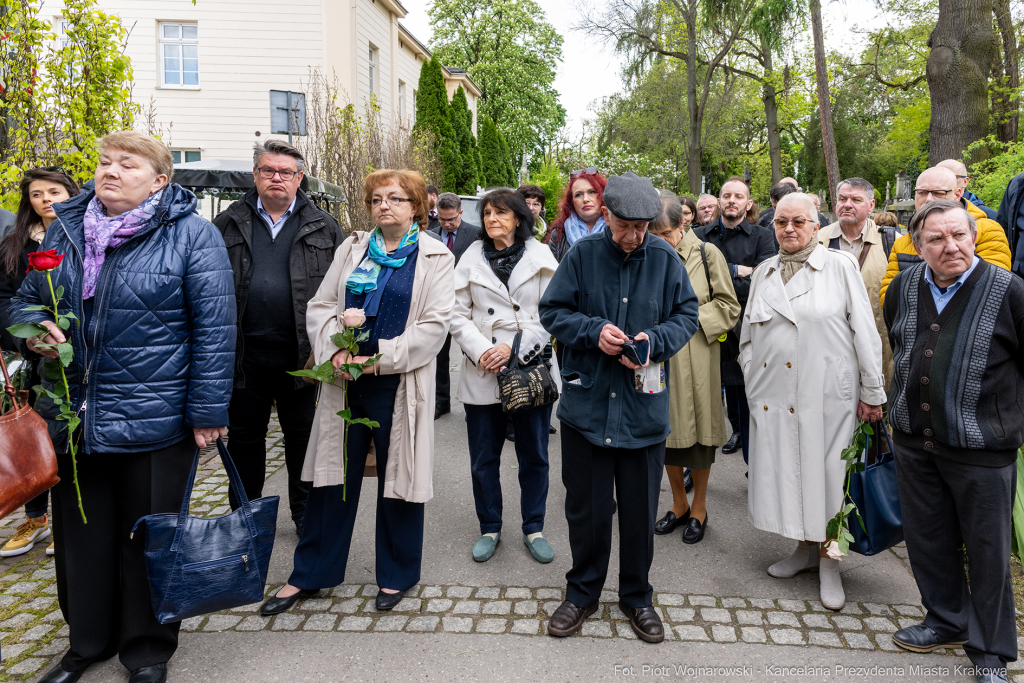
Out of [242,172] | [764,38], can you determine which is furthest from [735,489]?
[764,38]

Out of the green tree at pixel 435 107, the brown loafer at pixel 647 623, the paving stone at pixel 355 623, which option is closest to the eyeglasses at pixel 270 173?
the paving stone at pixel 355 623

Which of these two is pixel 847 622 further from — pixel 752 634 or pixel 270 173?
pixel 270 173

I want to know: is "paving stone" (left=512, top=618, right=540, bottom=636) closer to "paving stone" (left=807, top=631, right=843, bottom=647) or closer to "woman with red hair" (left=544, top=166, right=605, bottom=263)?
"paving stone" (left=807, top=631, right=843, bottom=647)

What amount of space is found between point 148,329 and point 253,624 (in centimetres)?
154

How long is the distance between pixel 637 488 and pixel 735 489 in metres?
2.35

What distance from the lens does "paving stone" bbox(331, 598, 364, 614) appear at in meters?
3.66

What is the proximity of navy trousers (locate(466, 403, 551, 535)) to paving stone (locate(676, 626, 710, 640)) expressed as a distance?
3.80 ft

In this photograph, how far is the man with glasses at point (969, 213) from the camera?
3.97 m

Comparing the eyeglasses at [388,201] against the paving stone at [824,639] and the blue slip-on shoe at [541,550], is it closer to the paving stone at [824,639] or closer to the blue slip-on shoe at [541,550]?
the blue slip-on shoe at [541,550]

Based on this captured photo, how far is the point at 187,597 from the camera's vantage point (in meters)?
2.94

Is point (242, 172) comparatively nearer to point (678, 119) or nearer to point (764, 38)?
point (764, 38)

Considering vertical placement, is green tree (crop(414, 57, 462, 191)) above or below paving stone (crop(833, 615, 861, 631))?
above

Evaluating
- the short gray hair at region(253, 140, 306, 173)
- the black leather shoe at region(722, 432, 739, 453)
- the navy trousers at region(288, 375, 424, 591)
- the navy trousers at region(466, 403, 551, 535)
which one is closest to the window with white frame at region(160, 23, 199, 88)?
the short gray hair at region(253, 140, 306, 173)

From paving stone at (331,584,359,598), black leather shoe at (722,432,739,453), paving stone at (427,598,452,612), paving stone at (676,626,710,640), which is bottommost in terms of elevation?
paving stone at (676,626,710,640)
